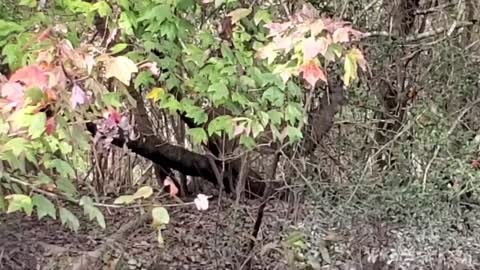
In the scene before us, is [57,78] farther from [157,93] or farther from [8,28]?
[157,93]

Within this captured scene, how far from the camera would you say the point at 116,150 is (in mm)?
4973

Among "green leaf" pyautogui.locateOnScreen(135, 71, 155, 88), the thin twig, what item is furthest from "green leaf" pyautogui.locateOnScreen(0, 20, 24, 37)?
the thin twig

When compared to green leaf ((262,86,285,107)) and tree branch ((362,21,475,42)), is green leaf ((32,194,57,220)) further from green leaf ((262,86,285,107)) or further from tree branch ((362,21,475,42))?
tree branch ((362,21,475,42))

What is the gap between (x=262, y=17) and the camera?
9.18 ft

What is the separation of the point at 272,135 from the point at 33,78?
160 cm

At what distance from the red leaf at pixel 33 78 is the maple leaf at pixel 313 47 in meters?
0.74

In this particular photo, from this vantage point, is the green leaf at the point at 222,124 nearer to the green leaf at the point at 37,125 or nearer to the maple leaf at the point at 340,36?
the maple leaf at the point at 340,36

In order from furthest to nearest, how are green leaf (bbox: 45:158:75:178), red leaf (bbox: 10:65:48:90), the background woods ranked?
the background woods < green leaf (bbox: 45:158:75:178) < red leaf (bbox: 10:65:48:90)

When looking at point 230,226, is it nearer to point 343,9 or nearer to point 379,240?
point 379,240

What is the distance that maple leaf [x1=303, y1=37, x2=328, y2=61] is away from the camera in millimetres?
2035

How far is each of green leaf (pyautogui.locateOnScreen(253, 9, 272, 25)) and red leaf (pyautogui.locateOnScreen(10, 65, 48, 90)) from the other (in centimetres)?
124

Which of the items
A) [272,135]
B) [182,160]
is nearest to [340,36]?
[272,135]

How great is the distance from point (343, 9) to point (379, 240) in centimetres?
114

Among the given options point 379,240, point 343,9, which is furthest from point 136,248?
point 343,9
